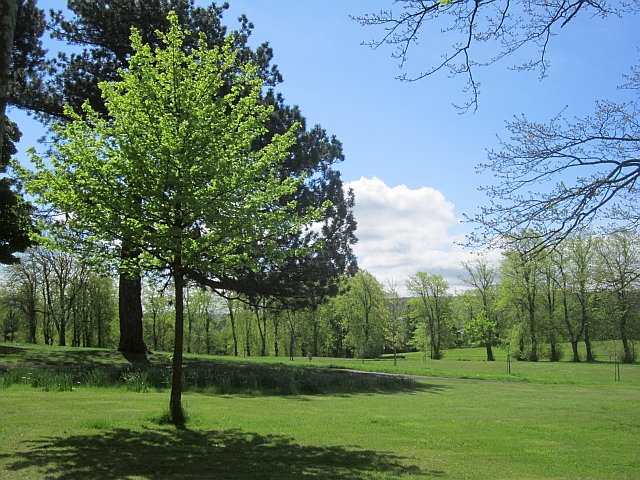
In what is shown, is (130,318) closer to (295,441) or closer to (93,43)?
(93,43)

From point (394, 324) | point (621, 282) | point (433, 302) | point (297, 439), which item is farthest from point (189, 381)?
point (433, 302)

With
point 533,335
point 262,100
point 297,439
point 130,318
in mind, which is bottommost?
point 533,335

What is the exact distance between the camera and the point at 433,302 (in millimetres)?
69250

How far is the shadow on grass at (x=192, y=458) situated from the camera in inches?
236

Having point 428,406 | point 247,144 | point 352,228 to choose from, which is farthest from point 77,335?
point 247,144

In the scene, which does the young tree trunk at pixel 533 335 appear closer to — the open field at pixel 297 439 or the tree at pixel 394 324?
the tree at pixel 394 324

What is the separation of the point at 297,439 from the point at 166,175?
4.93 meters

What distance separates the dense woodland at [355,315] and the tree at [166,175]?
1036 inches

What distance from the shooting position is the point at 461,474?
6.71 metres

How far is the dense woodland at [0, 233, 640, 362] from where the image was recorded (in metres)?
46.8

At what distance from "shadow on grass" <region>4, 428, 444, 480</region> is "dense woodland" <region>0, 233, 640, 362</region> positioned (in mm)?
26413

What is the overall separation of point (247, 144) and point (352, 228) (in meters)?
14.3

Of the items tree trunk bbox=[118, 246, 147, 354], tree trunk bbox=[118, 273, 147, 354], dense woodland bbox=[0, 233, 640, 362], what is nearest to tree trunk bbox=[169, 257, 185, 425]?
tree trunk bbox=[118, 246, 147, 354]

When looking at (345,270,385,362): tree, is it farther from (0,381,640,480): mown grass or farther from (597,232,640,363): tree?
(0,381,640,480): mown grass
